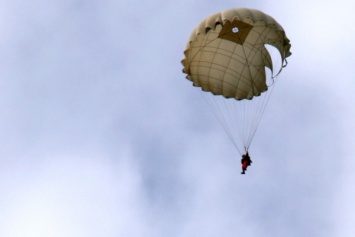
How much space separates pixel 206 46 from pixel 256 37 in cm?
295

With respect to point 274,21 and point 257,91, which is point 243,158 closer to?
point 257,91

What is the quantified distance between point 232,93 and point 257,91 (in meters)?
1.52

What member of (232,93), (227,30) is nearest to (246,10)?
(227,30)

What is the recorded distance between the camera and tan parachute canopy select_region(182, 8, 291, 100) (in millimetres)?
50969

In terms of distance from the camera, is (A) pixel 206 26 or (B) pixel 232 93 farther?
(B) pixel 232 93

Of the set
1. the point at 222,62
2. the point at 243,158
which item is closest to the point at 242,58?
the point at 222,62

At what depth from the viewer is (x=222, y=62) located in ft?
173

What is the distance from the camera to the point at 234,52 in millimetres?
52656

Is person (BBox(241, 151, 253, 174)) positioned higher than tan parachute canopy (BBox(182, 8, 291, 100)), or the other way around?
tan parachute canopy (BBox(182, 8, 291, 100))

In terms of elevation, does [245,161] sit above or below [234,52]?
below

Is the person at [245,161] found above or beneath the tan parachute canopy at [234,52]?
beneath

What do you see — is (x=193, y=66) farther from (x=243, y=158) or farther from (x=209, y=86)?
(x=243, y=158)

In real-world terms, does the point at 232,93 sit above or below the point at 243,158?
above

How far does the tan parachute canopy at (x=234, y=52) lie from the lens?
50969 millimetres
